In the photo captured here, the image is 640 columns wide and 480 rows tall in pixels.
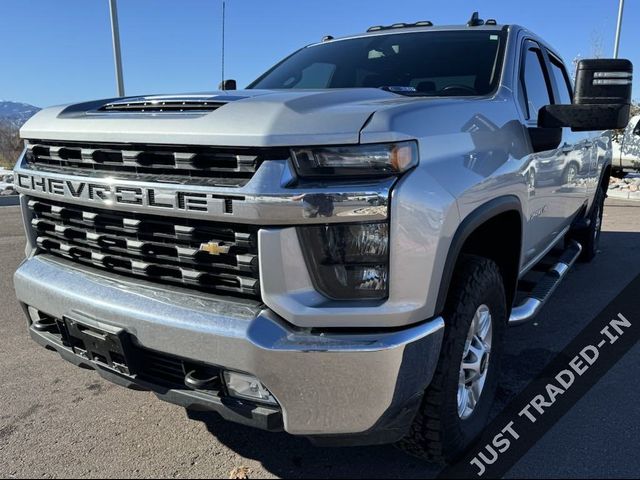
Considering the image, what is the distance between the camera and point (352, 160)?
5.87 feet

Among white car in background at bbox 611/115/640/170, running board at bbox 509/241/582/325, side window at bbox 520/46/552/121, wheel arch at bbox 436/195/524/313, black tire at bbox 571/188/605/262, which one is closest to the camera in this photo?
wheel arch at bbox 436/195/524/313

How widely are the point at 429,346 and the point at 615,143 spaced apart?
15.4m

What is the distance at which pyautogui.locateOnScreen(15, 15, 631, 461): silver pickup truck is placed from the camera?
5.83ft

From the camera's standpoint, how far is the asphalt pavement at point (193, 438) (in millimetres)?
2332

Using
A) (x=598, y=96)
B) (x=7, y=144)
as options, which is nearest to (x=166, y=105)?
(x=598, y=96)

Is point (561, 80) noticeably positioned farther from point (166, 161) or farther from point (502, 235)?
point (166, 161)

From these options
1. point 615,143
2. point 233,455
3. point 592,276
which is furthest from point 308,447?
point 615,143

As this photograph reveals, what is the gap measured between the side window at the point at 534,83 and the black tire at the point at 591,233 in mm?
2082

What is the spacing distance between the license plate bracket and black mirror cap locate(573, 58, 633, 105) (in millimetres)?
2342

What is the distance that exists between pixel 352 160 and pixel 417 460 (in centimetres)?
141

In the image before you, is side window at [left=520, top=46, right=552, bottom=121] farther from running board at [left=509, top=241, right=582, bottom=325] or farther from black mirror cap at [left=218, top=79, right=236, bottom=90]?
black mirror cap at [left=218, top=79, right=236, bottom=90]

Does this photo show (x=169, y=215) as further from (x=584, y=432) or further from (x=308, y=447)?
(x=584, y=432)

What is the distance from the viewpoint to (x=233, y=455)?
244 cm

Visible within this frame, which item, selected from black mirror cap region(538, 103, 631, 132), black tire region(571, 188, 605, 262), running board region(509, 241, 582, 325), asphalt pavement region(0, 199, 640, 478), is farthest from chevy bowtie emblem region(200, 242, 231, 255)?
black tire region(571, 188, 605, 262)
